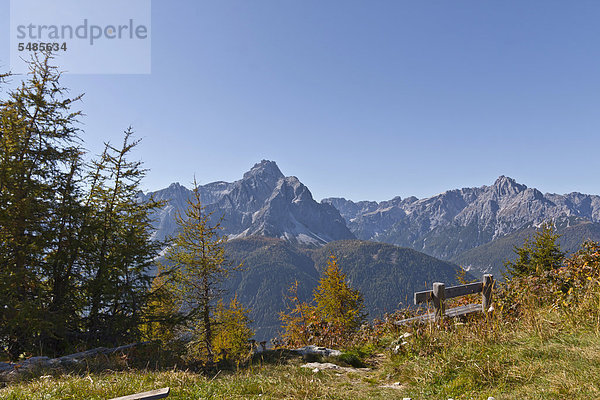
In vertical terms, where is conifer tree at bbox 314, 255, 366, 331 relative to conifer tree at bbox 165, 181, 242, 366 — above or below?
below

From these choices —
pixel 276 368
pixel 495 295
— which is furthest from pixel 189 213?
pixel 495 295

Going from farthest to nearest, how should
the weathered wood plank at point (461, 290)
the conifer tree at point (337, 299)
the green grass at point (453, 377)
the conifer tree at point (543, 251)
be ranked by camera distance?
the conifer tree at point (337, 299) < the conifer tree at point (543, 251) < the weathered wood plank at point (461, 290) < the green grass at point (453, 377)

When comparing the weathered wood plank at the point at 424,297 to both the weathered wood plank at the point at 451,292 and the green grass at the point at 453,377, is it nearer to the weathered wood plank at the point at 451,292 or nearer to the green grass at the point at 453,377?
the weathered wood plank at the point at 451,292

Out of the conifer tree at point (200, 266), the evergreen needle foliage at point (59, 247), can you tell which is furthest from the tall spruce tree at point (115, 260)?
the conifer tree at point (200, 266)

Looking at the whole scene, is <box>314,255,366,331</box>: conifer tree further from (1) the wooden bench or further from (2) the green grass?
(2) the green grass

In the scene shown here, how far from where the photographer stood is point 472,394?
15.3 ft

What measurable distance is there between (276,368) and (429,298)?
17.6ft

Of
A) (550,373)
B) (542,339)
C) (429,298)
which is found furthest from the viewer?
(429,298)

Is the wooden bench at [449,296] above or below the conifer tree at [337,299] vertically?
above

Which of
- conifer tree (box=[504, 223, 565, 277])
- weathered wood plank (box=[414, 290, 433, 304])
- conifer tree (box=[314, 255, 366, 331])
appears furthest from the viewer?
conifer tree (box=[314, 255, 366, 331])

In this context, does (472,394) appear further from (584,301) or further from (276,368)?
(276,368)

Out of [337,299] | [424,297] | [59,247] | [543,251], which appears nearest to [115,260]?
[59,247]

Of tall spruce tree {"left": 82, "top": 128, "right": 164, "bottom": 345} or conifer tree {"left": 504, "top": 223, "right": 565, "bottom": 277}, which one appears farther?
conifer tree {"left": 504, "top": 223, "right": 565, "bottom": 277}

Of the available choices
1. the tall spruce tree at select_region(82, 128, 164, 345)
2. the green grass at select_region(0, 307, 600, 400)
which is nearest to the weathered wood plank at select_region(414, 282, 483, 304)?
the green grass at select_region(0, 307, 600, 400)
